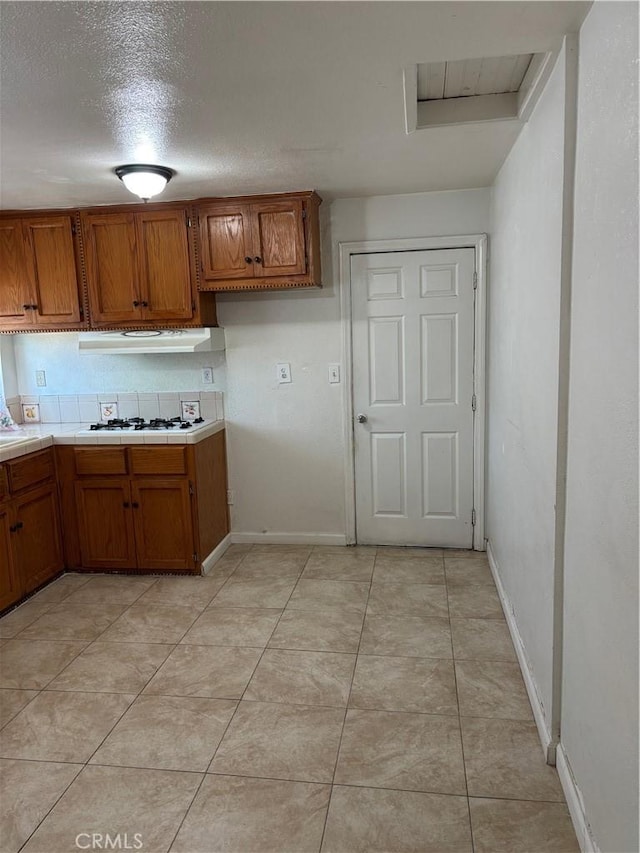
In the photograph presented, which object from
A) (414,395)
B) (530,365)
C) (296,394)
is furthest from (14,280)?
(530,365)

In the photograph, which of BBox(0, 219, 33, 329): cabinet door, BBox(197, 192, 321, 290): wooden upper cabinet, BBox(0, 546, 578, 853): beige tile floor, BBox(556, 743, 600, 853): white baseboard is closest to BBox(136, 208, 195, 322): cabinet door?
BBox(197, 192, 321, 290): wooden upper cabinet

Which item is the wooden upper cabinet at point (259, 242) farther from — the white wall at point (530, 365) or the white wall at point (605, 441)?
the white wall at point (605, 441)

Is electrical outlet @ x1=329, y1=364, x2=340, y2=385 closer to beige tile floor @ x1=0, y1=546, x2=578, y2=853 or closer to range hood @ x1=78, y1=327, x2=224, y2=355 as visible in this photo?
range hood @ x1=78, y1=327, x2=224, y2=355

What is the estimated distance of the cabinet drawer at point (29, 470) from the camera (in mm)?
3301

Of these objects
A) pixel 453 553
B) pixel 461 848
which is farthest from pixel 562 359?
pixel 453 553

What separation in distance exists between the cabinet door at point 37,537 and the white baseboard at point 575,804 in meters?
2.90

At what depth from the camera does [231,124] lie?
7.71 ft

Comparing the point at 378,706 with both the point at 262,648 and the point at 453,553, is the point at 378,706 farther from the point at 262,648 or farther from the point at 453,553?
the point at 453,553

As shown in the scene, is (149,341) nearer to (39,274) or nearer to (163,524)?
(39,274)

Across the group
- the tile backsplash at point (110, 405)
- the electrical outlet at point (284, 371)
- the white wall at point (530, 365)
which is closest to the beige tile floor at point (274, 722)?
the white wall at point (530, 365)

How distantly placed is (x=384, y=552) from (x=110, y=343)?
226 cm

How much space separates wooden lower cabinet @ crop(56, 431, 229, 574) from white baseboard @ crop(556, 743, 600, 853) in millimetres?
2352

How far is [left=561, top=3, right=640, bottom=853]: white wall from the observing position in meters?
1.26

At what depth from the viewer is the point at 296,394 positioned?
158 inches
